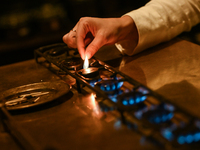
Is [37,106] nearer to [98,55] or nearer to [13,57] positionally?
[98,55]

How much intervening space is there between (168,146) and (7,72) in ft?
2.35

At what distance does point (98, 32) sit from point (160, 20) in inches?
11.5

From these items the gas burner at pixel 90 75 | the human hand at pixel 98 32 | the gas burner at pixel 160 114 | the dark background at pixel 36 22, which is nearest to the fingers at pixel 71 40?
the human hand at pixel 98 32

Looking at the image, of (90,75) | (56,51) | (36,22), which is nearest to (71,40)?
(56,51)

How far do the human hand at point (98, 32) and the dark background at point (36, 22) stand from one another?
39 centimetres

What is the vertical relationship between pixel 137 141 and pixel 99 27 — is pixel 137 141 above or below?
below

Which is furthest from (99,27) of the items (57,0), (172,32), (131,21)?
(57,0)

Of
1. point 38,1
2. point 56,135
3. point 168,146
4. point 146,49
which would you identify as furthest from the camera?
point 38,1

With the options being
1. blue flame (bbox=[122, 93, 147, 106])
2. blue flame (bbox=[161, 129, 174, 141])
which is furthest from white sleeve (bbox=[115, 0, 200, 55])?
blue flame (bbox=[161, 129, 174, 141])

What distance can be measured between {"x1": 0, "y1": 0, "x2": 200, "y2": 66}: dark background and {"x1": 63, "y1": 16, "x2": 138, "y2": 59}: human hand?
1.29 ft

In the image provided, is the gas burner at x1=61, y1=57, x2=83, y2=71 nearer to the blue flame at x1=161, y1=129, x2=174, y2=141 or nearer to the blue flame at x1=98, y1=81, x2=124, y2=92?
the blue flame at x1=98, y1=81, x2=124, y2=92

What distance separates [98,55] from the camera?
1102 millimetres

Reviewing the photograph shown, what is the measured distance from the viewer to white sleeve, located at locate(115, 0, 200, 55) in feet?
3.47

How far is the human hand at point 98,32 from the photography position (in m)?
0.95
